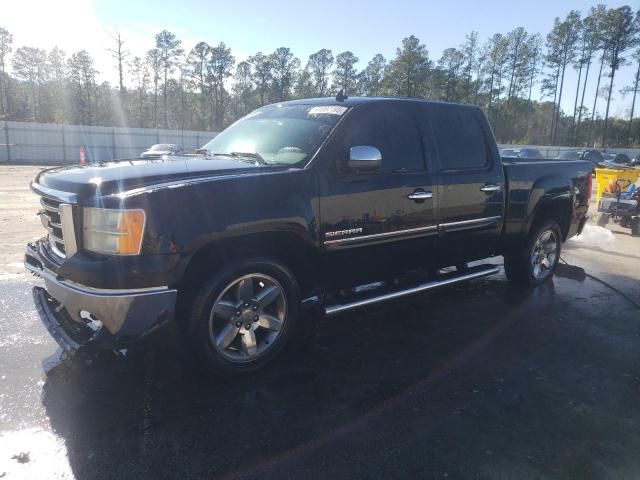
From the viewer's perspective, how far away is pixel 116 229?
2.86 meters

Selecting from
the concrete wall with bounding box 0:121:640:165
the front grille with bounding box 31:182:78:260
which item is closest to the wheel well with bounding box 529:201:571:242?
the front grille with bounding box 31:182:78:260

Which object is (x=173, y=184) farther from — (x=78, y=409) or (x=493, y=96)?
(x=493, y=96)

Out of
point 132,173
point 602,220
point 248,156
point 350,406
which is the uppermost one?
point 248,156

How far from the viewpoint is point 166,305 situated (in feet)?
9.77

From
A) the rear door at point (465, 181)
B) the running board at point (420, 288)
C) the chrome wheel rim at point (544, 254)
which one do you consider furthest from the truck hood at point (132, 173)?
the chrome wheel rim at point (544, 254)

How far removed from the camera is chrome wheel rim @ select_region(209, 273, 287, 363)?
3.32 m

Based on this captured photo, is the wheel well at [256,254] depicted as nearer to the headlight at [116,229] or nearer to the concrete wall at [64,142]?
the headlight at [116,229]

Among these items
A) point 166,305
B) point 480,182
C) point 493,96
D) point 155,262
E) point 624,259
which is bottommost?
point 624,259

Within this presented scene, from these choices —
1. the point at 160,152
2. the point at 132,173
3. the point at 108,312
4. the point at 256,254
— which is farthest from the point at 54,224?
the point at 160,152

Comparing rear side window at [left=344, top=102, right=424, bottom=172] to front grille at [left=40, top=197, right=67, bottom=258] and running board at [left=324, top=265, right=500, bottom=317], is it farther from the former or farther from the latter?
front grille at [left=40, top=197, right=67, bottom=258]

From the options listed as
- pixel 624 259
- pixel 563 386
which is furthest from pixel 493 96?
pixel 563 386

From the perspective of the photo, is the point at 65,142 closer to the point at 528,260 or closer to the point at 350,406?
the point at 528,260

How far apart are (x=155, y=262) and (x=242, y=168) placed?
0.94 meters

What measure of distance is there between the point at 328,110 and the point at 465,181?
1.53m
